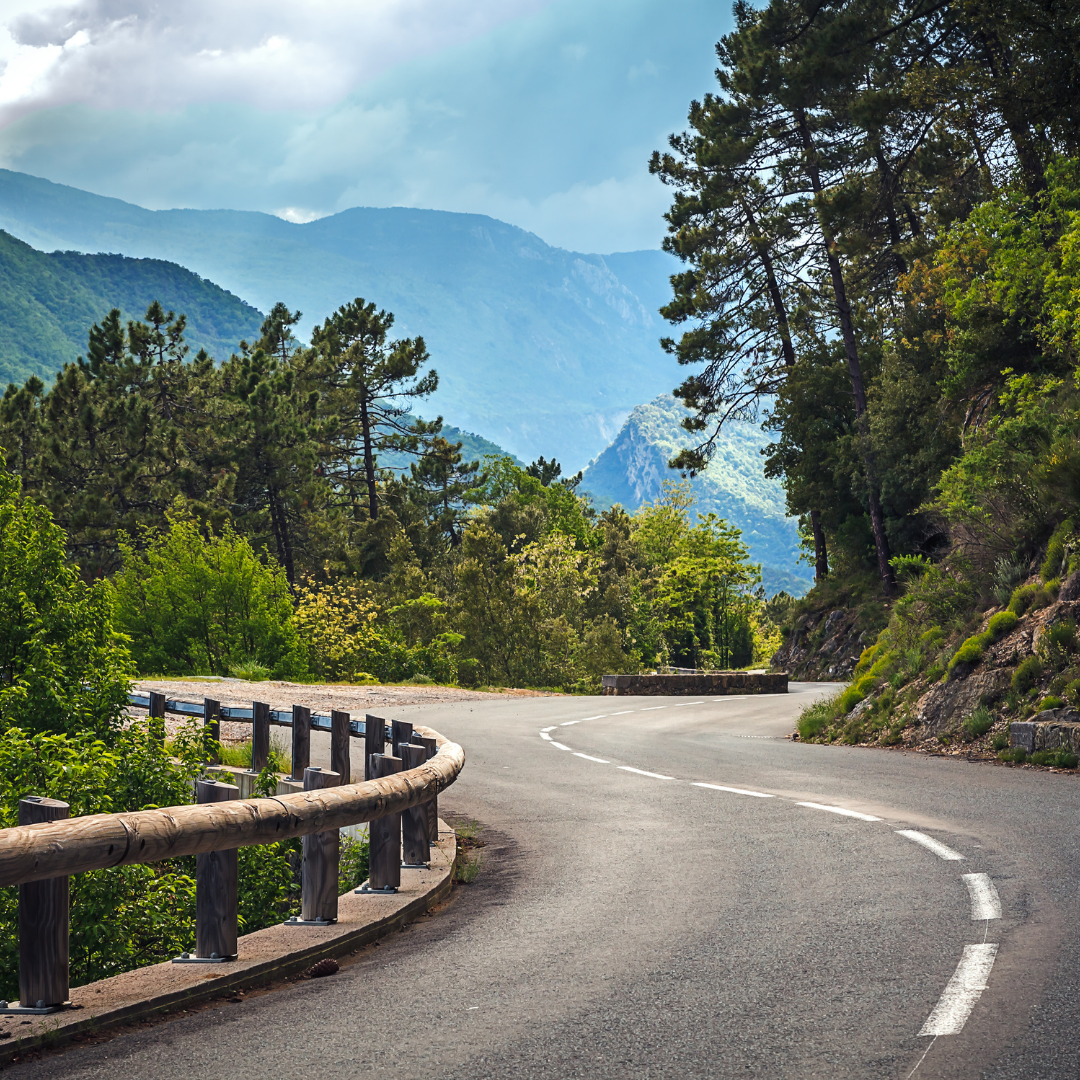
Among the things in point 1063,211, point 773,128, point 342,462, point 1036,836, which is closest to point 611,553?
point 342,462

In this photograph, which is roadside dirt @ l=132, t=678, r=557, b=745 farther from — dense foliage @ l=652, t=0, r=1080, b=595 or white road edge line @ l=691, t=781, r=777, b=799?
dense foliage @ l=652, t=0, r=1080, b=595

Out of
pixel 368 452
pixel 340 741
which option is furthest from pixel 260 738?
pixel 368 452

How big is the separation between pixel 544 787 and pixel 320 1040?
8.69 metres

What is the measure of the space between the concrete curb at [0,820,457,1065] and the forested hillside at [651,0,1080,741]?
1066 centimetres

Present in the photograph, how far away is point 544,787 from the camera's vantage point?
1284cm

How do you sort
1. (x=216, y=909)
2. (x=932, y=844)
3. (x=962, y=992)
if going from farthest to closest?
(x=932, y=844) < (x=216, y=909) < (x=962, y=992)

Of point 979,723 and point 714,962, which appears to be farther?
point 979,723

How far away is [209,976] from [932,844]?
548 centimetres

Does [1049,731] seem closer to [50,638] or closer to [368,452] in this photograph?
[50,638]

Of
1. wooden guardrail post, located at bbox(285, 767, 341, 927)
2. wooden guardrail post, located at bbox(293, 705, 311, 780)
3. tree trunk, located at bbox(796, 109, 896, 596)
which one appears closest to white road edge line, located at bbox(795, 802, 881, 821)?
Answer: wooden guardrail post, located at bbox(285, 767, 341, 927)

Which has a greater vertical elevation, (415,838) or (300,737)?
(300,737)

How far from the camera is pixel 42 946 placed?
4438 mm

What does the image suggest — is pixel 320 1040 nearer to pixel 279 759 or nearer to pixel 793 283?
pixel 279 759

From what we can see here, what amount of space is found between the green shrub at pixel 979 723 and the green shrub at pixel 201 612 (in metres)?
23.5
